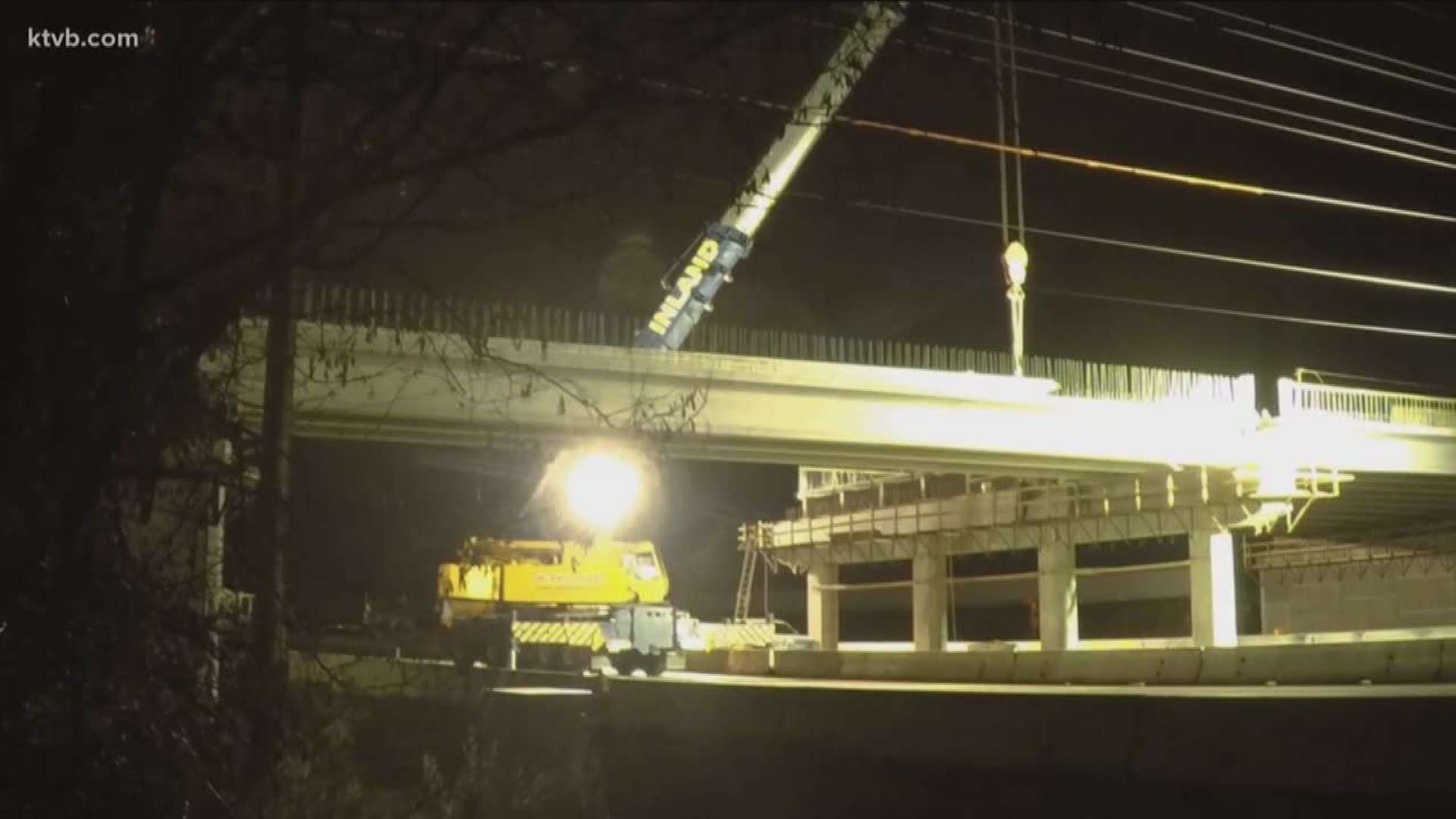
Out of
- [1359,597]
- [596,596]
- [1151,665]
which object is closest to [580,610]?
[596,596]

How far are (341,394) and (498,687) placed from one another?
6.45 m

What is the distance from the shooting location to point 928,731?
1719 centimetres

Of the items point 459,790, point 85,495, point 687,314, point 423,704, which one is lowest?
point 459,790

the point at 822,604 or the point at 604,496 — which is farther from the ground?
the point at 604,496

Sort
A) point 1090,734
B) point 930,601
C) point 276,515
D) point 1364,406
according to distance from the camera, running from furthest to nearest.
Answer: point 930,601
point 1364,406
point 1090,734
point 276,515

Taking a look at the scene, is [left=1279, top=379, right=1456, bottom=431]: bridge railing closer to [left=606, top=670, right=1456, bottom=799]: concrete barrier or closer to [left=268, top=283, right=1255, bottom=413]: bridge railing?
[left=268, top=283, right=1255, bottom=413]: bridge railing

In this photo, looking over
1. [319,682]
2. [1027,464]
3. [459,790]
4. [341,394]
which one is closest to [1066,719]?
[459,790]

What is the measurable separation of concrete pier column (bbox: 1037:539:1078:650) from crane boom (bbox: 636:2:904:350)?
615 inches

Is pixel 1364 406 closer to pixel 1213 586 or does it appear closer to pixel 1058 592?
pixel 1213 586

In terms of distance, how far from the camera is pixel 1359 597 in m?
51.6

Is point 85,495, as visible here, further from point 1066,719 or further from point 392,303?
point 1066,719

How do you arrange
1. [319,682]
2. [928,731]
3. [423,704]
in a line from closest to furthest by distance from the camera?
[319,682] → [423,704] → [928,731]

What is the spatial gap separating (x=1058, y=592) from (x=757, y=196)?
40.7m

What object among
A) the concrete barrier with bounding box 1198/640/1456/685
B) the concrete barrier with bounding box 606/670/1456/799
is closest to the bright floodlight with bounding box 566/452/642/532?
the concrete barrier with bounding box 606/670/1456/799
